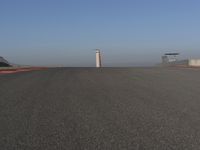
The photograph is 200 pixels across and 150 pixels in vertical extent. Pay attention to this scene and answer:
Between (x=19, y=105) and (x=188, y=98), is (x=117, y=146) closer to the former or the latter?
(x=19, y=105)

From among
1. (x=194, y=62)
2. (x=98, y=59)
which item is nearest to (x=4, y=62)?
(x=98, y=59)

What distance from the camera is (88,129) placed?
8.27m

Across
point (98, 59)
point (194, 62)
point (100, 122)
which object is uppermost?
point (98, 59)

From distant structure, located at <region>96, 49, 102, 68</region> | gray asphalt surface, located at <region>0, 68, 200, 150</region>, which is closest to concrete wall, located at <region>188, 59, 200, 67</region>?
distant structure, located at <region>96, 49, 102, 68</region>

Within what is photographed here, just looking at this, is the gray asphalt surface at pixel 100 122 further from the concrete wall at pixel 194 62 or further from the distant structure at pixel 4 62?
the distant structure at pixel 4 62

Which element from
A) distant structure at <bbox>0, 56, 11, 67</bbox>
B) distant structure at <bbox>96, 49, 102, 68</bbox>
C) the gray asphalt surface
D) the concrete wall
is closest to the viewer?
the gray asphalt surface

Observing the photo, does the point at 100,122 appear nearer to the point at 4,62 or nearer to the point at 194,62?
the point at 194,62

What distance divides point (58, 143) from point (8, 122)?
253 centimetres

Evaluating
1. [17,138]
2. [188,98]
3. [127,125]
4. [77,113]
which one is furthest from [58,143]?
[188,98]

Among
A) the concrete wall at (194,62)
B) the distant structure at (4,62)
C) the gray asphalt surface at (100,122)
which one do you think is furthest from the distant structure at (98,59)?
the gray asphalt surface at (100,122)

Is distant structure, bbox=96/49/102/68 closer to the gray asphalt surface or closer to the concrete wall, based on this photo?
the concrete wall

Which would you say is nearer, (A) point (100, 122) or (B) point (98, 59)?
(A) point (100, 122)

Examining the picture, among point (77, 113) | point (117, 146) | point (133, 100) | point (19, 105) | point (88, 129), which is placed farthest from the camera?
point (133, 100)

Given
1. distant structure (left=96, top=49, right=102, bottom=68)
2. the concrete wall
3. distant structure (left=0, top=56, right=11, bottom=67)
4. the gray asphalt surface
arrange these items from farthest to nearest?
1. distant structure (left=96, top=49, right=102, bottom=68)
2. distant structure (left=0, top=56, right=11, bottom=67)
3. the concrete wall
4. the gray asphalt surface
